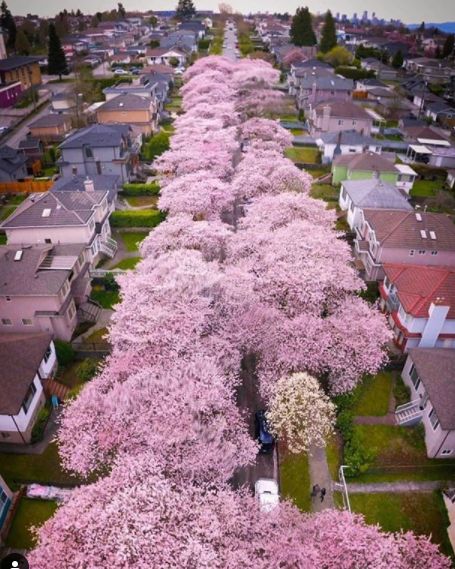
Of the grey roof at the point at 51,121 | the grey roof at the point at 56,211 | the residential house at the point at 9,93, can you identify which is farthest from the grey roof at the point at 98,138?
the residential house at the point at 9,93

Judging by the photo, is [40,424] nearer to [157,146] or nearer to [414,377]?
[414,377]

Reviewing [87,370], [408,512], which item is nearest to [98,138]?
[87,370]

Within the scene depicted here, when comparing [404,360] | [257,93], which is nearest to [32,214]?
[404,360]

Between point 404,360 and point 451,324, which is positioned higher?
point 451,324

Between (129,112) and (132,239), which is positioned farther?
(129,112)

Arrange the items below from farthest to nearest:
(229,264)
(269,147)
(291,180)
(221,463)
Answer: (269,147) → (291,180) → (229,264) → (221,463)

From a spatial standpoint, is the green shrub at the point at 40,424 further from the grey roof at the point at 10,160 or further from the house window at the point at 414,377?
the grey roof at the point at 10,160

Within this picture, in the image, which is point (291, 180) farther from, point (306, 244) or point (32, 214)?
point (32, 214)
